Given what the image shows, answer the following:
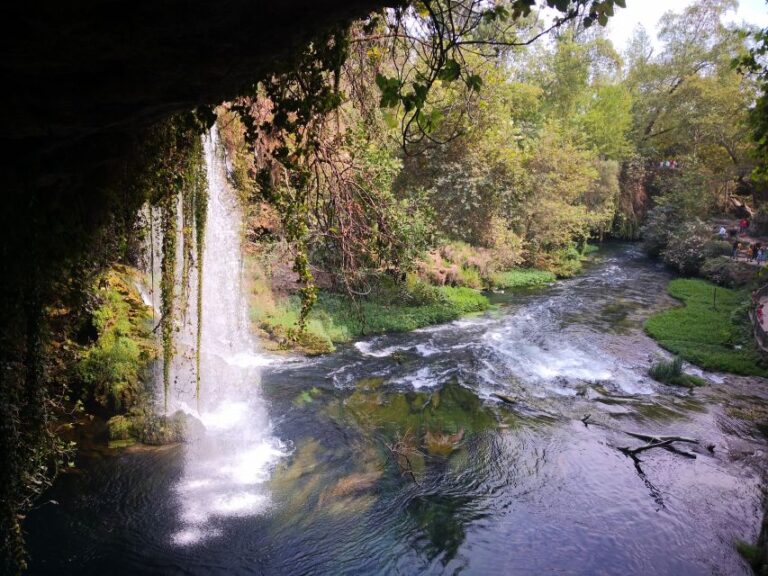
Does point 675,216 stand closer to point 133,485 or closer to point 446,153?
point 446,153

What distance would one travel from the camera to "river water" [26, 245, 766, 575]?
6.51 metres

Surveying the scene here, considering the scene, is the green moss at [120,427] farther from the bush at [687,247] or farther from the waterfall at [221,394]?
the bush at [687,247]

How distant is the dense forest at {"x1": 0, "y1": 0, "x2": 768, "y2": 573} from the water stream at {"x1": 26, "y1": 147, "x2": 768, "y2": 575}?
2.93 ft

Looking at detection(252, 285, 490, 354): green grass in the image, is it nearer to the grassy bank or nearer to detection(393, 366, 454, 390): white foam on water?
the grassy bank

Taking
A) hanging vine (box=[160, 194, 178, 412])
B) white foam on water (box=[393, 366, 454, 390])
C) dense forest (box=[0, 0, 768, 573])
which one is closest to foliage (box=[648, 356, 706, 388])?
dense forest (box=[0, 0, 768, 573])

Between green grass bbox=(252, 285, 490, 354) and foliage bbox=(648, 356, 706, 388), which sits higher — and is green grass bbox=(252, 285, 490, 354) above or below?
above

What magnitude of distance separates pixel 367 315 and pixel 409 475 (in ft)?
26.3

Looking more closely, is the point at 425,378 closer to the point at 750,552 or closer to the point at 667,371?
the point at 667,371

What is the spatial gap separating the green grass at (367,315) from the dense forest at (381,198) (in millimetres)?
78

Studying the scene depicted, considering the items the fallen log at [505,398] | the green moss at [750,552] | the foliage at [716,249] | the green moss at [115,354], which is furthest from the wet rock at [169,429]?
the foliage at [716,249]

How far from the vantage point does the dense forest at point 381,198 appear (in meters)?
3.69

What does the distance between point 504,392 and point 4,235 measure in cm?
1035

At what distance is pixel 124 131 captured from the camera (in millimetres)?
3213

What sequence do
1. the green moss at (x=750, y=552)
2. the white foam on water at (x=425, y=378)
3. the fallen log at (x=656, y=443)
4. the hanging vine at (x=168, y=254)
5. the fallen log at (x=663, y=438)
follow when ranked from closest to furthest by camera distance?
the hanging vine at (x=168, y=254) < the green moss at (x=750, y=552) < the fallen log at (x=656, y=443) < the fallen log at (x=663, y=438) < the white foam on water at (x=425, y=378)
